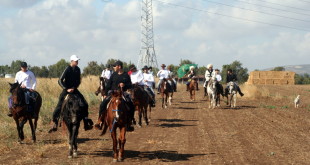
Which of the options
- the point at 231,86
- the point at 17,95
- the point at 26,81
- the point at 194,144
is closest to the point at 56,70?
the point at 231,86

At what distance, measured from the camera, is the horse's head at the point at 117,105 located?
1141 centimetres

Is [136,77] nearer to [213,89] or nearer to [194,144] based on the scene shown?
[194,144]

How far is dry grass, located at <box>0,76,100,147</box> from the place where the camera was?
15789mm

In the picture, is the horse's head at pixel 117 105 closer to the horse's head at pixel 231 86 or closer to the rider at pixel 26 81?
the rider at pixel 26 81

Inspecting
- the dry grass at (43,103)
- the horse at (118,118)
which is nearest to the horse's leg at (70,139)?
the horse at (118,118)

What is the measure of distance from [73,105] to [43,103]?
13.5 metres

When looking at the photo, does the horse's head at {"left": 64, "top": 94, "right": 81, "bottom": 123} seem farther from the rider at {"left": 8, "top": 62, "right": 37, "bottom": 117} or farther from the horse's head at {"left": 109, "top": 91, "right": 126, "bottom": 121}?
the rider at {"left": 8, "top": 62, "right": 37, "bottom": 117}

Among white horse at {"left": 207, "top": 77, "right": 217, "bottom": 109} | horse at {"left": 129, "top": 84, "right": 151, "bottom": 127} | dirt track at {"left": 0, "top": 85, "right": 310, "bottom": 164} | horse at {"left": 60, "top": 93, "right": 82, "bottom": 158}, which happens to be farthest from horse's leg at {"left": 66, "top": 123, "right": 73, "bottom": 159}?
white horse at {"left": 207, "top": 77, "right": 217, "bottom": 109}

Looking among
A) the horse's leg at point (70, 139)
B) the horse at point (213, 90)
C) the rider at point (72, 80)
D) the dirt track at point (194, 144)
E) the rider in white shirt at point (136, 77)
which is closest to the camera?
the dirt track at point (194, 144)

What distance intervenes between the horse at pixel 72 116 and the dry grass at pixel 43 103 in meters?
2.64

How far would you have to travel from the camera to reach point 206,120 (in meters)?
20.8

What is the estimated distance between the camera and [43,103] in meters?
24.7

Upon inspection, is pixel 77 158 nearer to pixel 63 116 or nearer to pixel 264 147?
pixel 63 116

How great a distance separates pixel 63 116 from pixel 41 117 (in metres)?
8.40
